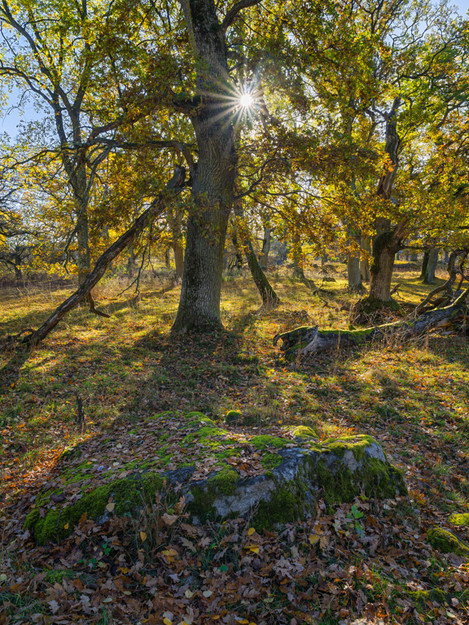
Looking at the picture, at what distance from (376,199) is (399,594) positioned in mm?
10168

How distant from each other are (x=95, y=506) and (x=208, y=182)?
8914mm

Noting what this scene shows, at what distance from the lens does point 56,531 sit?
10.9ft

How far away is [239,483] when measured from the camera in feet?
11.5

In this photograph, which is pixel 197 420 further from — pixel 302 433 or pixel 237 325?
pixel 237 325

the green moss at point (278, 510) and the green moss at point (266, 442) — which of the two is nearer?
the green moss at point (278, 510)

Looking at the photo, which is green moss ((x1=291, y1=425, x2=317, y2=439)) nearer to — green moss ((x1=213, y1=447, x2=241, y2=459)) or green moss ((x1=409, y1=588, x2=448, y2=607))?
green moss ((x1=213, y1=447, x2=241, y2=459))

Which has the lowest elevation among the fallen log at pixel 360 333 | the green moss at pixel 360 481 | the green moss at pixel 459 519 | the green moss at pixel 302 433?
the green moss at pixel 459 519

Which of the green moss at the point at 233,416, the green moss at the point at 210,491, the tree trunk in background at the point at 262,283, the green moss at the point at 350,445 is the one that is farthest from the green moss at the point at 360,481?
the tree trunk in background at the point at 262,283

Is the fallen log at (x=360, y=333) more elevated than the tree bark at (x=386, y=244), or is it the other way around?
the tree bark at (x=386, y=244)

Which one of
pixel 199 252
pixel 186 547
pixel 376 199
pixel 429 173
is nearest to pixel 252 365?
pixel 199 252

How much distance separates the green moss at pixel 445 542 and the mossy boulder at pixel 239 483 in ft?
1.90

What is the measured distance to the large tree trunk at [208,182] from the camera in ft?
29.9

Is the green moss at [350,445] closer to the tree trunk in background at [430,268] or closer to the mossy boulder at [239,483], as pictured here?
the mossy boulder at [239,483]

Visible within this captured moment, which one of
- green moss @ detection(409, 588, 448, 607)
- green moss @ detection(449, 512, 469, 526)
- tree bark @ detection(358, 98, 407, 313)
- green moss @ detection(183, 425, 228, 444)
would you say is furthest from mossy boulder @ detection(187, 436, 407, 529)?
tree bark @ detection(358, 98, 407, 313)
